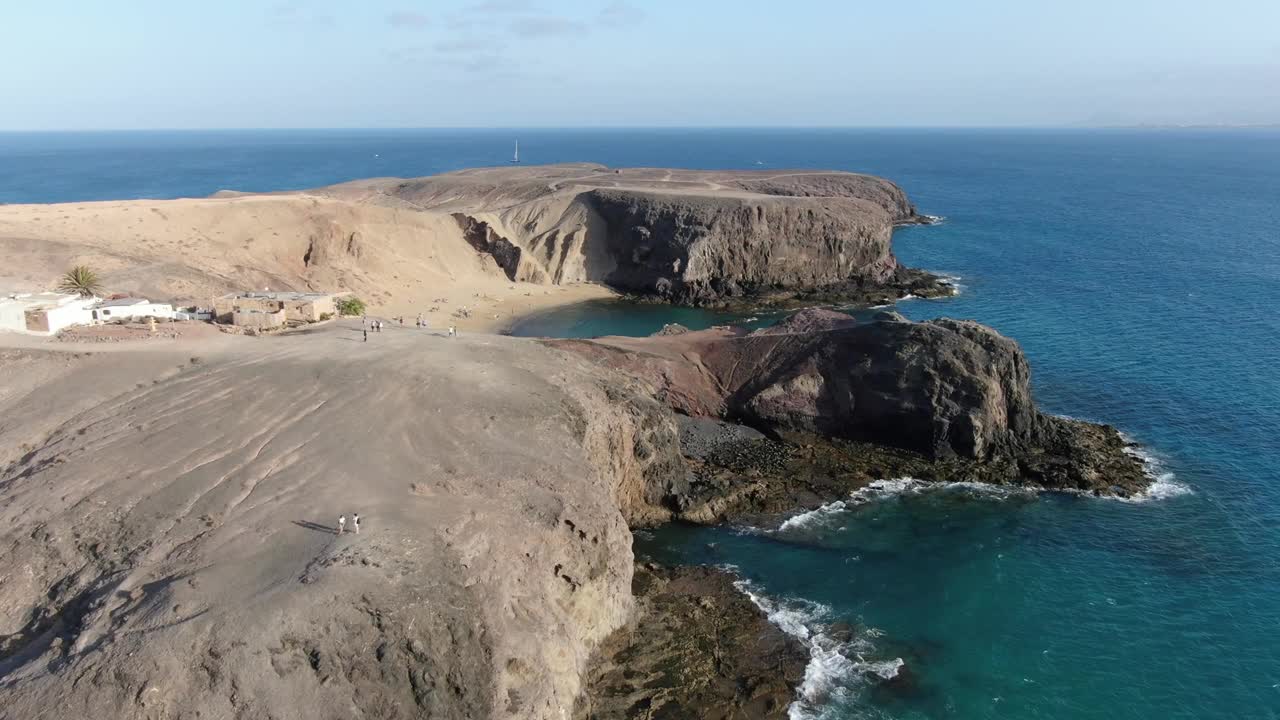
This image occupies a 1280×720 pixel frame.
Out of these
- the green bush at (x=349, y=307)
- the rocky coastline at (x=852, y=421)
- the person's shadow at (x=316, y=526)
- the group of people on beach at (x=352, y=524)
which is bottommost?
the rocky coastline at (x=852, y=421)

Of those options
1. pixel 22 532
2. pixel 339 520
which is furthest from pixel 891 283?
pixel 22 532

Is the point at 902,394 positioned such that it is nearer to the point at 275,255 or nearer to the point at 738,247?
the point at 738,247

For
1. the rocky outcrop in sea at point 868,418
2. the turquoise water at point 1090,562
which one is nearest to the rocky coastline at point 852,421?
the rocky outcrop in sea at point 868,418

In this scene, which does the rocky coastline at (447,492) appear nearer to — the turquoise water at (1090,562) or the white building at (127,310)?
the turquoise water at (1090,562)

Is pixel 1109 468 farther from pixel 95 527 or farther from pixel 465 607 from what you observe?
pixel 95 527

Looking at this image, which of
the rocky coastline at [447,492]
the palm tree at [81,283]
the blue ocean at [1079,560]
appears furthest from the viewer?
the palm tree at [81,283]

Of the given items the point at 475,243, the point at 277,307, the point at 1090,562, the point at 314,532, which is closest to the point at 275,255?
the point at 475,243
